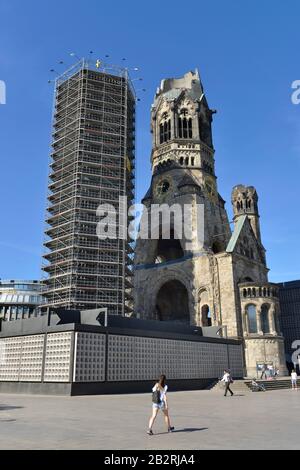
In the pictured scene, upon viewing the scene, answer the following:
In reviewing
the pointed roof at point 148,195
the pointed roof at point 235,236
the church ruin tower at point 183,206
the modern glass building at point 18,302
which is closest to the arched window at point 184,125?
the church ruin tower at point 183,206

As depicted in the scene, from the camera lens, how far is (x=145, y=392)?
30.5m

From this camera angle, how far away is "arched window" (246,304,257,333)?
49.8m

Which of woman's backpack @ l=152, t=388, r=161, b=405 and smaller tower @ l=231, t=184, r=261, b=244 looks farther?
smaller tower @ l=231, t=184, r=261, b=244

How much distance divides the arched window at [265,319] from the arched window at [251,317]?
989mm

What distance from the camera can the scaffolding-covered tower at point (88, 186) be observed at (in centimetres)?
4744

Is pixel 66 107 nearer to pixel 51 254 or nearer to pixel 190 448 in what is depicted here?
pixel 51 254

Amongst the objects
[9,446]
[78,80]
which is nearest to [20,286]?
[78,80]

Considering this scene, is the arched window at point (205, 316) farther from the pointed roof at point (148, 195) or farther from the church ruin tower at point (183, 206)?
the pointed roof at point (148, 195)

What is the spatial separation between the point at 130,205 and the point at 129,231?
3741mm

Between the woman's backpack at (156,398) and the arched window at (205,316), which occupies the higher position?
the arched window at (205,316)

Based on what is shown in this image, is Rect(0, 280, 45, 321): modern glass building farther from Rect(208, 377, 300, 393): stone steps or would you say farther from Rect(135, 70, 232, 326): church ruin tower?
Rect(208, 377, 300, 393): stone steps

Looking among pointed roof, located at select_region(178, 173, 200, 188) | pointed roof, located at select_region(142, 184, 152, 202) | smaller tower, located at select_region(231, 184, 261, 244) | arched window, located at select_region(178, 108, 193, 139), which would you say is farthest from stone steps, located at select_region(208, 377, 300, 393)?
arched window, located at select_region(178, 108, 193, 139)

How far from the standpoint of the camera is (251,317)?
5022 cm

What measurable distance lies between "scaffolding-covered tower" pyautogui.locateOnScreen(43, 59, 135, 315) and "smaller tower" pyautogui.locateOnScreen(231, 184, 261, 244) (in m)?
21.0
